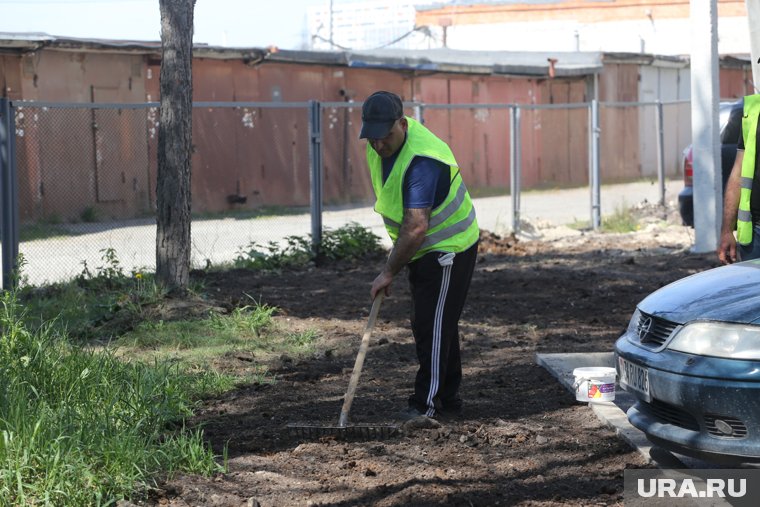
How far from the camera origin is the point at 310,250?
1254cm

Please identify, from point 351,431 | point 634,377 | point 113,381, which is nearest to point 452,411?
point 351,431

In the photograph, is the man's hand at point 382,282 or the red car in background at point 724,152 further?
the red car in background at point 724,152

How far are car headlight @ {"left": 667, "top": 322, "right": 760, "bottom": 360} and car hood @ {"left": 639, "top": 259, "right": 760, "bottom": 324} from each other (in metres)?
0.04

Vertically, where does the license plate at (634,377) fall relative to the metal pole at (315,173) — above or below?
below

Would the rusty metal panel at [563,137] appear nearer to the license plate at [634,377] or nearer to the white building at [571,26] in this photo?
the white building at [571,26]

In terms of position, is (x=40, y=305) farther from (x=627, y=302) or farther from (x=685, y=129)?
(x=685, y=129)

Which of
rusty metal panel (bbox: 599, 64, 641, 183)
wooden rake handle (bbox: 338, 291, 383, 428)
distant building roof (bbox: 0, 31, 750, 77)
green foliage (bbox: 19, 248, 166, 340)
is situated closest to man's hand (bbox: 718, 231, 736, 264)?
wooden rake handle (bbox: 338, 291, 383, 428)

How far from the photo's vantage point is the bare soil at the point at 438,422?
4777 mm

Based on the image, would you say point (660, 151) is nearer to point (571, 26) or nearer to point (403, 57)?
point (403, 57)

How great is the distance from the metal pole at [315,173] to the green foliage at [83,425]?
596 centimetres

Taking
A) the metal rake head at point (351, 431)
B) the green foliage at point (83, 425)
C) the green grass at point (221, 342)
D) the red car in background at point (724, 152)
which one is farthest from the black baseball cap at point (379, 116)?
the red car in background at point (724, 152)

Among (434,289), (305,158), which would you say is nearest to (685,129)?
(305,158)

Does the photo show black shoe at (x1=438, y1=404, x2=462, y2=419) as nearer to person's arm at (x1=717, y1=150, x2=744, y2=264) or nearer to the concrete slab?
the concrete slab

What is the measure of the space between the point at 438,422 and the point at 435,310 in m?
0.59
